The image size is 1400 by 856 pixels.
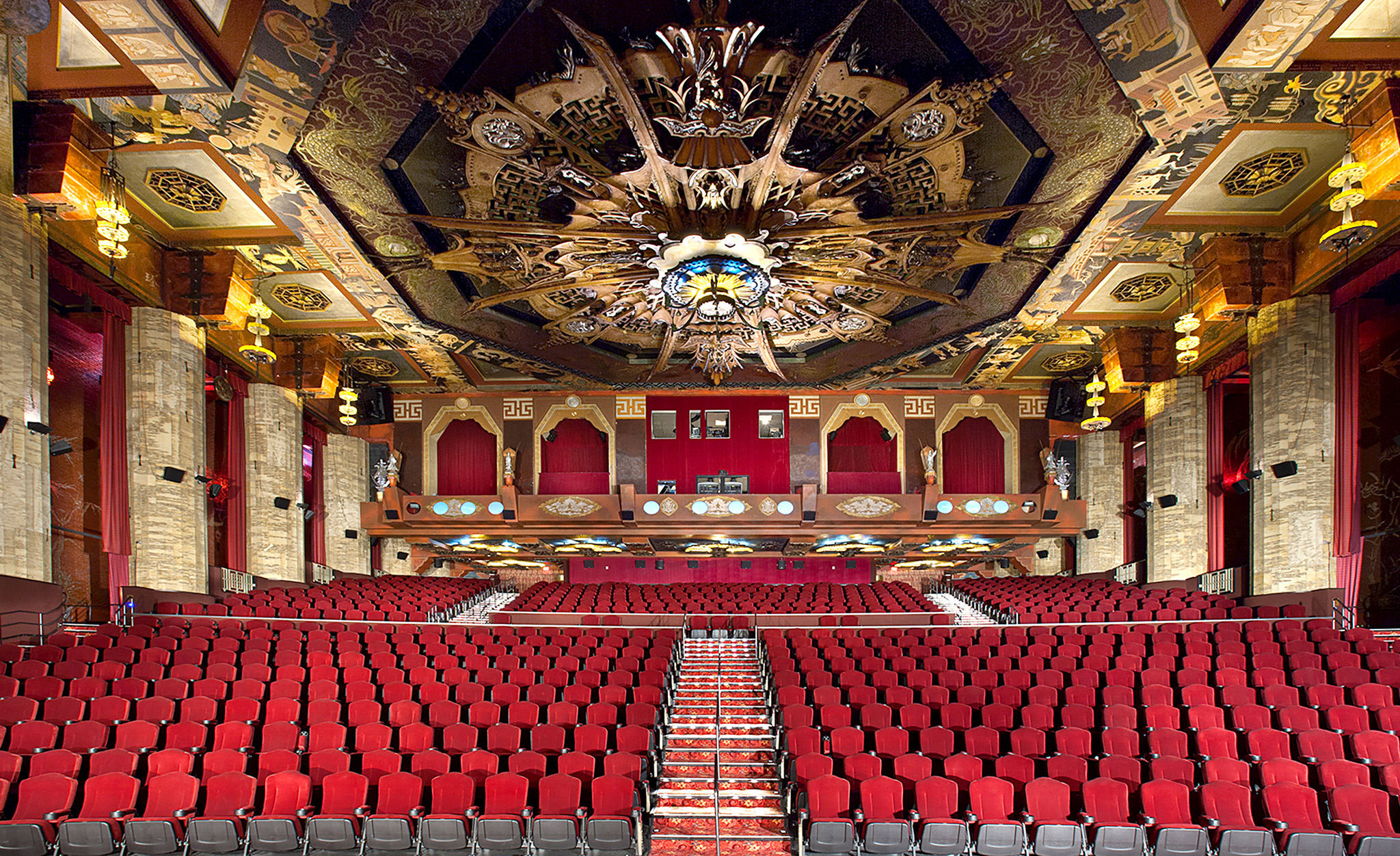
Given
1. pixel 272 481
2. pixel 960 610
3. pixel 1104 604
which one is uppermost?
pixel 272 481

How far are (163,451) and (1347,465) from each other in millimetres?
17681

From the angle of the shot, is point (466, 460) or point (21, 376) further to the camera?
point (466, 460)

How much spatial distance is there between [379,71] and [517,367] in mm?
11129

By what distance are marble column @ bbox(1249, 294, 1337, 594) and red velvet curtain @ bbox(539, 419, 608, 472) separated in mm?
14698

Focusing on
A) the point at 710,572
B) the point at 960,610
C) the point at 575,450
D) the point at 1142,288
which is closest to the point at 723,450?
the point at 575,450

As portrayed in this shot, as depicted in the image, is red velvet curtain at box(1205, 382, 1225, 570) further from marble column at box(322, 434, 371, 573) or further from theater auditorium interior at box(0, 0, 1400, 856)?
marble column at box(322, 434, 371, 573)

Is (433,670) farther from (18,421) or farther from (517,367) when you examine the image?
(517,367)

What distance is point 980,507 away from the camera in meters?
22.2

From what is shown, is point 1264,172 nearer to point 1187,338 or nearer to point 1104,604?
point 1187,338

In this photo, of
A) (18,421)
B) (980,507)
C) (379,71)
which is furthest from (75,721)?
(980,507)

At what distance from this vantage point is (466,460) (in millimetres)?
23641

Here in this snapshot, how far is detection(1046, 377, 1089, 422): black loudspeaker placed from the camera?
2233 centimetres

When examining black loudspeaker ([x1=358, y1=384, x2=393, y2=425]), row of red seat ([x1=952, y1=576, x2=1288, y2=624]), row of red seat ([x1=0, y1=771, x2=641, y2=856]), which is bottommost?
row of red seat ([x1=0, y1=771, x2=641, y2=856])

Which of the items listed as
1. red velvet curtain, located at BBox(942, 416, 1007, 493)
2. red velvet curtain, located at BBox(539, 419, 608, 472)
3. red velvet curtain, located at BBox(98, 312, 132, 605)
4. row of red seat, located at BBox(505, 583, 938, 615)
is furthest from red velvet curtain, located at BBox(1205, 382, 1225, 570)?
red velvet curtain, located at BBox(98, 312, 132, 605)
